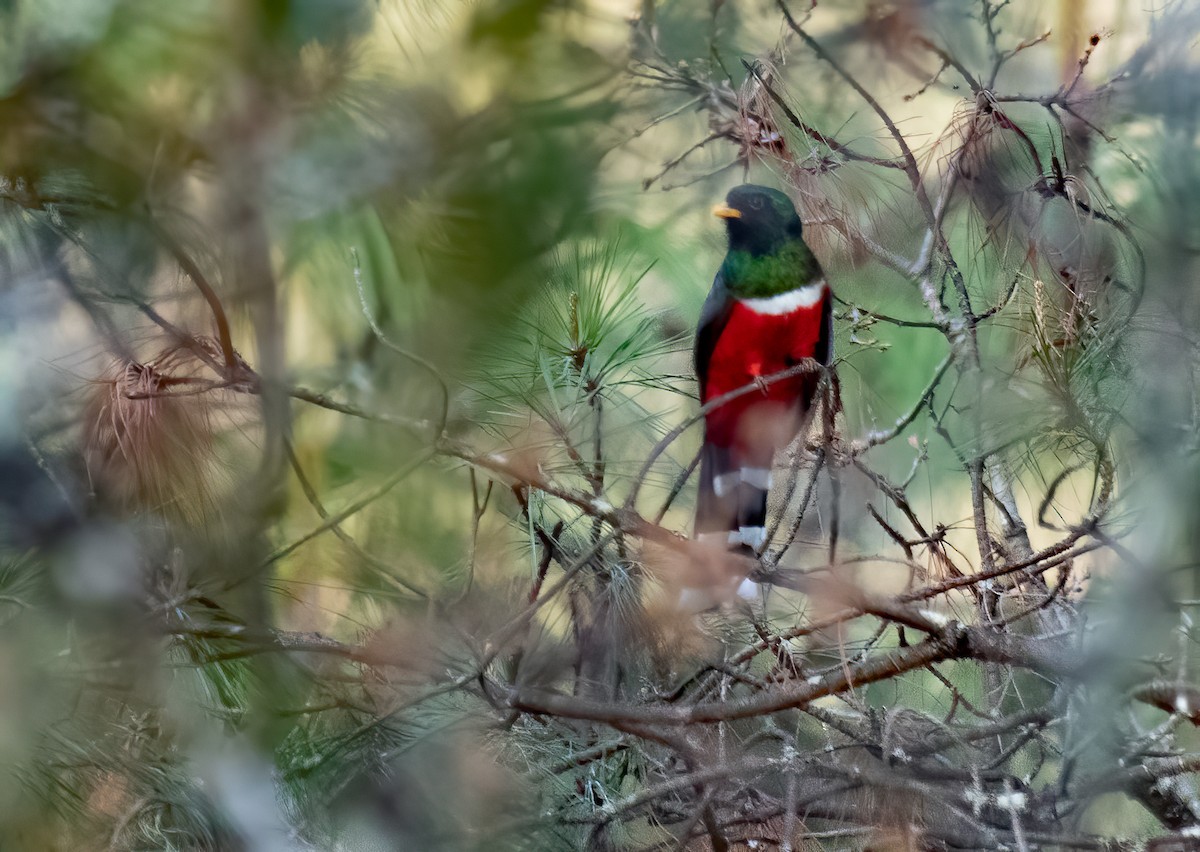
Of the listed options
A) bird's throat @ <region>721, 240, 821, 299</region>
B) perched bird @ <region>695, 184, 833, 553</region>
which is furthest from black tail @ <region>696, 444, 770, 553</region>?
bird's throat @ <region>721, 240, 821, 299</region>

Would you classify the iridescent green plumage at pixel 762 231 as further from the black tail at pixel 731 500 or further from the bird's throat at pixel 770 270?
the black tail at pixel 731 500

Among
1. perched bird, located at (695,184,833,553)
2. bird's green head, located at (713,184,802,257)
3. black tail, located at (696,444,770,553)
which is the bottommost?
black tail, located at (696,444,770,553)

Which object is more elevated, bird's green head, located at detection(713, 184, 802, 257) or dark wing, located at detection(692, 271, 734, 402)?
bird's green head, located at detection(713, 184, 802, 257)

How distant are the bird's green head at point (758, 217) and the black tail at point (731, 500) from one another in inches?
6.5

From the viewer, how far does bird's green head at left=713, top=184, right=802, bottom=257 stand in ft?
2.70

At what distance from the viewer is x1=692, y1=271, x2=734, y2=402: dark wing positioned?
82 centimetres

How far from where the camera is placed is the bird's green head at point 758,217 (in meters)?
0.82

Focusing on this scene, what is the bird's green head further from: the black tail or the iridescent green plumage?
the black tail

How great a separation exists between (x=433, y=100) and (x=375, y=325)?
0.16 metres

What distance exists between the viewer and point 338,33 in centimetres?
69

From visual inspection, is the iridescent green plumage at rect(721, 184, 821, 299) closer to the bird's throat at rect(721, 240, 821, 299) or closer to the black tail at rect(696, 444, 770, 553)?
the bird's throat at rect(721, 240, 821, 299)

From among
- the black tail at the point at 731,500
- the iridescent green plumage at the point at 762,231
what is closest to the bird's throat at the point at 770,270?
the iridescent green plumage at the point at 762,231

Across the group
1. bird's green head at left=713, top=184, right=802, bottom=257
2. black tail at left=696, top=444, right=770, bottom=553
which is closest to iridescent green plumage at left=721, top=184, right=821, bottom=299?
bird's green head at left=713, top=184, right=802, bottom=257

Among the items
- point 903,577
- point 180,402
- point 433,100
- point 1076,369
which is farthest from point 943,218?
point 180,402
